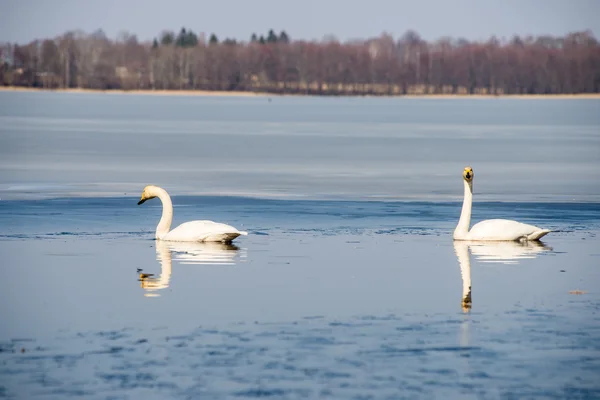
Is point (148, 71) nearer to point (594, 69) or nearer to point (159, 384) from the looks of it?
point (594, 69)

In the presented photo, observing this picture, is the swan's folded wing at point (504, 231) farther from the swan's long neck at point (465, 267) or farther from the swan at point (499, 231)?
the swan's long neck at point (465, 267)

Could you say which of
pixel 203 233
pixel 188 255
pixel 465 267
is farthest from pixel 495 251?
pixel 188 255

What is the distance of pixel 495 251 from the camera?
55.1 feet

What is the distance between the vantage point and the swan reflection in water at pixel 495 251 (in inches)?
620

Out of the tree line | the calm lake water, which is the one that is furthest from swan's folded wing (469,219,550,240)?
the tree line

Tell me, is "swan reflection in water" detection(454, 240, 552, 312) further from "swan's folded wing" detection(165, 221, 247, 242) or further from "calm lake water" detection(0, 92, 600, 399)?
"swan's folded wing" detection(165, 221, 247, 242)

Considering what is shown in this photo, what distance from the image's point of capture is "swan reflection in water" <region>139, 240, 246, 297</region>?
14.0 metres

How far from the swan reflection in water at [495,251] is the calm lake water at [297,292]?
4 centimetres

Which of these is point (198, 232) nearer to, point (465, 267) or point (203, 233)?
point (203, 233)

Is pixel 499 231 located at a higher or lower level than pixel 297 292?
higher

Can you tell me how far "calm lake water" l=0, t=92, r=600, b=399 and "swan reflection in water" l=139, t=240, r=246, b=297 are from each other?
6cm

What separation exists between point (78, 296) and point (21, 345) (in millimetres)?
2410

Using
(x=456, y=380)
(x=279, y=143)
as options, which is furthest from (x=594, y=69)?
(x=456, y=380)

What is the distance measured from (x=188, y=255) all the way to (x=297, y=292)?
3.23 m
